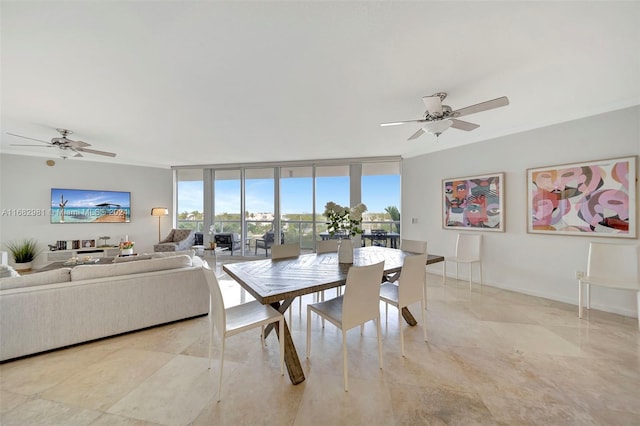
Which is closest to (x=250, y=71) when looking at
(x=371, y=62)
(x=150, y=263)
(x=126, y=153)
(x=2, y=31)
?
(x=371, y=62)

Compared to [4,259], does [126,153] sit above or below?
above

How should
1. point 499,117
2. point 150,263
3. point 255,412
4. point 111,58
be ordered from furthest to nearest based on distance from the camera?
point 499,117
point 150,263
point 111,58
point 255,412

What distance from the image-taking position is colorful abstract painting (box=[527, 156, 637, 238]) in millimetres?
2852

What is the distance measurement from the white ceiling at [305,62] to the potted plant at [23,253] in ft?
10.3

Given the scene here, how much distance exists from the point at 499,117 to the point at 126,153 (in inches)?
275

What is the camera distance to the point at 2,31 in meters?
1.67

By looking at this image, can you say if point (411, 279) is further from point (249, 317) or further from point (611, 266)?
point (611, 266)

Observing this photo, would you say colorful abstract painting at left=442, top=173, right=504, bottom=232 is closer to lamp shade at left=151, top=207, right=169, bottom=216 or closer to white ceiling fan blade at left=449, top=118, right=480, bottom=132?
white ceiling fan blade at left=449, top=118, right=480, bottom=132

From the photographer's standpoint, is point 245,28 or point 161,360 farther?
point 161,360

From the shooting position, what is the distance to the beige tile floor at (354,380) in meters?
1.47

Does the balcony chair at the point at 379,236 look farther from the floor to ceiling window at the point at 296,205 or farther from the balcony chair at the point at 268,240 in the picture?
the balcony chair at the point at 268,240

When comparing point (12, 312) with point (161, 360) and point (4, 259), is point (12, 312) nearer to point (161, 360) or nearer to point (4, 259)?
point (161, 360)

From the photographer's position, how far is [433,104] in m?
2.30

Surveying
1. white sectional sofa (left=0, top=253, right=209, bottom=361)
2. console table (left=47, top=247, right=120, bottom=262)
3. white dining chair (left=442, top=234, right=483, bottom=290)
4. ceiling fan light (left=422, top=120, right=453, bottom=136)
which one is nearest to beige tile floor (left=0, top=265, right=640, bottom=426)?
white sectional sofa (left=0, top=253, right=209, bottom=361)
